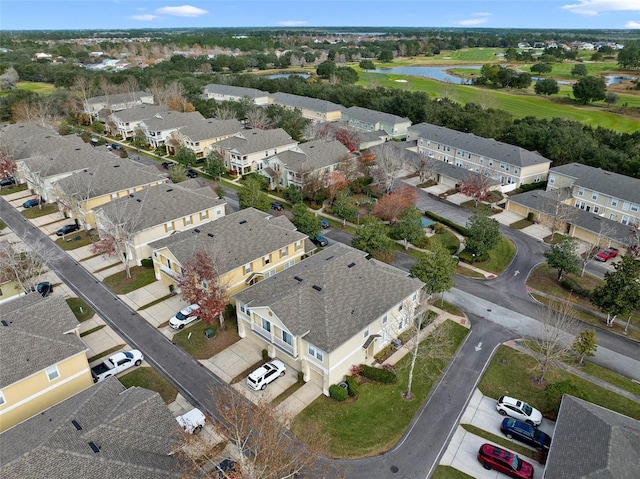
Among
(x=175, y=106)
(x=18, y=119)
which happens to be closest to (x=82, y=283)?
(x=175, y=106)

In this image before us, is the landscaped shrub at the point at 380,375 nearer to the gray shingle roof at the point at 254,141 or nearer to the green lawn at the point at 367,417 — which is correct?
the green lawn at the point at 367,417

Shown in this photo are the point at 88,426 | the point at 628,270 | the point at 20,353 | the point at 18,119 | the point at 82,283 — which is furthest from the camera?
the point at 18,119

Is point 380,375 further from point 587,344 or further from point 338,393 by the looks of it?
point 587,344

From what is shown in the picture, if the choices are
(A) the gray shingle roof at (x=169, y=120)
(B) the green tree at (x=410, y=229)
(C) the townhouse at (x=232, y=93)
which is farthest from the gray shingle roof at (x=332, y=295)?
(C) the townhouse at (x=232, y=93)

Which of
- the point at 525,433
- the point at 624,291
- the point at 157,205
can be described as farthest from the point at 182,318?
the point at 624,291

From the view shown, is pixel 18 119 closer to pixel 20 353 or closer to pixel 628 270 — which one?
pixel 20 353

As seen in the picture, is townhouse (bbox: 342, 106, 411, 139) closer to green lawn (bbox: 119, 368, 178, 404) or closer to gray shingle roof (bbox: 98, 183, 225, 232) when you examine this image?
gray shingle roof (bbox: 98, 183, 225, 232)

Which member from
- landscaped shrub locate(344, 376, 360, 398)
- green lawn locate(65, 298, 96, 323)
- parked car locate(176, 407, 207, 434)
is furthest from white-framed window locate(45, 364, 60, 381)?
landscaped shrub locate(344, 376, 360, 398)
